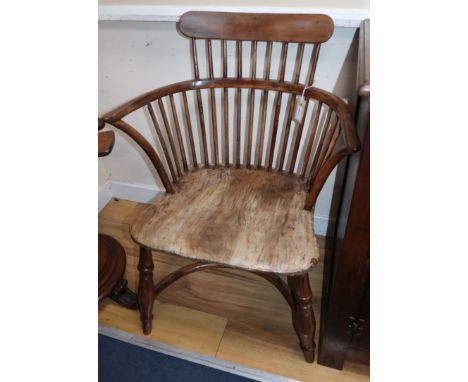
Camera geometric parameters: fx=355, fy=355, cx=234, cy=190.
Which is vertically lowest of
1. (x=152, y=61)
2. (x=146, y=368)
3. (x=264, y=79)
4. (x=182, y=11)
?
(x=146, y=368)

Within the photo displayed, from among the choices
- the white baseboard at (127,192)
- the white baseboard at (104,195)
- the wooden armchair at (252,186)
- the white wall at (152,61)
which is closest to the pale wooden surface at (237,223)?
the wooden armchair at (252,186)

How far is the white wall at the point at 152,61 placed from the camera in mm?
1105

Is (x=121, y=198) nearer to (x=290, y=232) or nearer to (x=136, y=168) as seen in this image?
(x=136, y=168)

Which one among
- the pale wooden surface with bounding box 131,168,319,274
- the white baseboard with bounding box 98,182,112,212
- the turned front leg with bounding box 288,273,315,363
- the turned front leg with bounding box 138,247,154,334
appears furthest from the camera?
the white baseboard with bounding box 98,182,112,212

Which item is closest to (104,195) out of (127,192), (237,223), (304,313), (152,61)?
(127,192)

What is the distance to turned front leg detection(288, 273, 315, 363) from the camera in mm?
931

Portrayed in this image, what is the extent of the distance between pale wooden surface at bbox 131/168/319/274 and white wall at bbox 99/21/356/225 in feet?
1.21

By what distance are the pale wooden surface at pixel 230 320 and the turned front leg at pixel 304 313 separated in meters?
0.07

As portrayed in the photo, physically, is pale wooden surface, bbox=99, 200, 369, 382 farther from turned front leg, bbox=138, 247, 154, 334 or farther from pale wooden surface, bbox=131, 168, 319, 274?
pale wooden surface, bbox=131, 168, 319, 274

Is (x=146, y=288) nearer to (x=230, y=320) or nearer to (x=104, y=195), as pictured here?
(x=230, y=320)

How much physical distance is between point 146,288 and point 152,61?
0.79 m

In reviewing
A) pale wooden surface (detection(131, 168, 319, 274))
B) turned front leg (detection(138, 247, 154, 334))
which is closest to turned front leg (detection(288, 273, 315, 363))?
pale wooden surface (detection(131, 168, 319, 274))

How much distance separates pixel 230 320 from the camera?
47.4 inches
